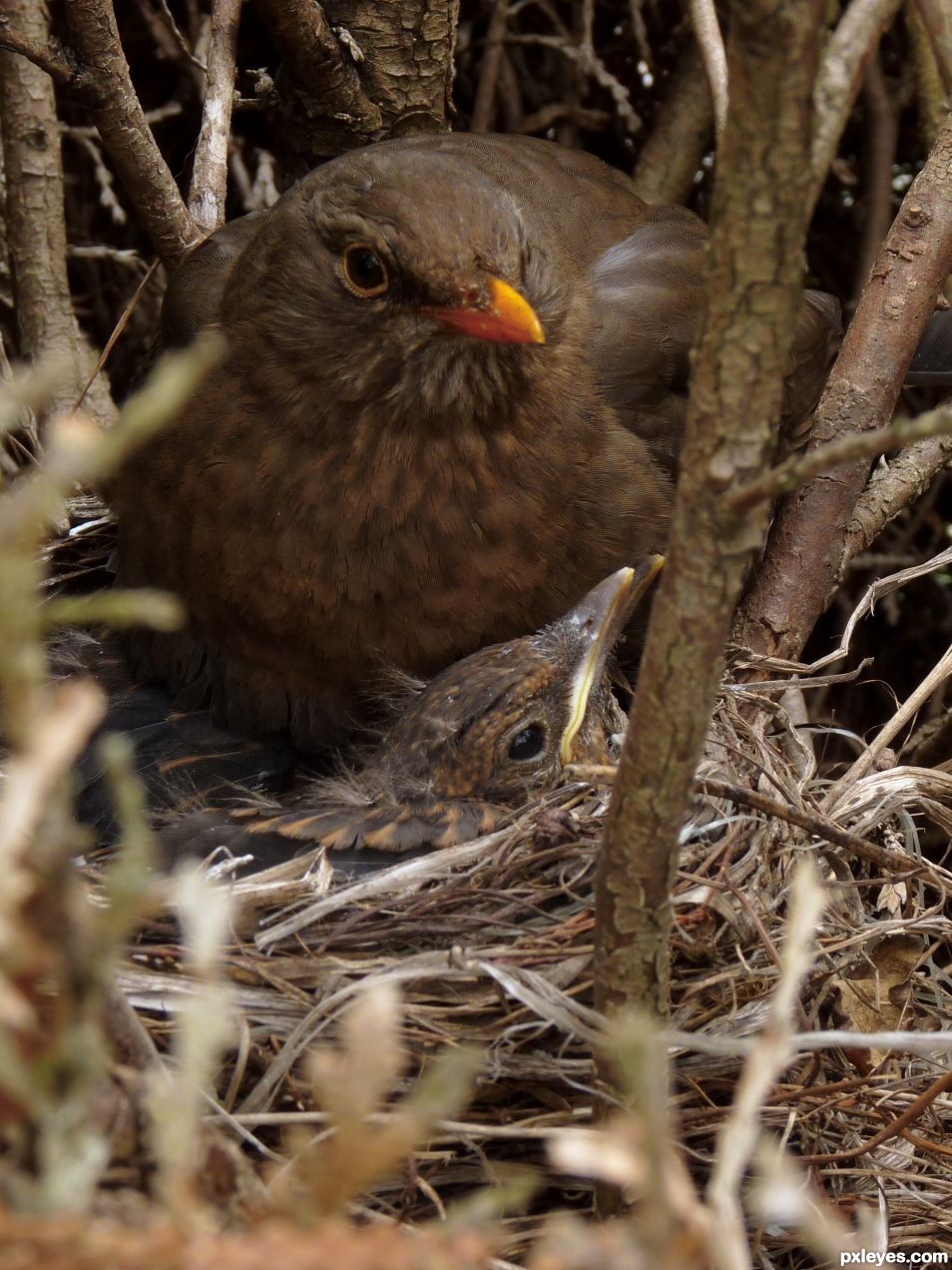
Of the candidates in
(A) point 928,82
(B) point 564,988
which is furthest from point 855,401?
(B) point 564,988

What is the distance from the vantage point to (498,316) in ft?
8.92

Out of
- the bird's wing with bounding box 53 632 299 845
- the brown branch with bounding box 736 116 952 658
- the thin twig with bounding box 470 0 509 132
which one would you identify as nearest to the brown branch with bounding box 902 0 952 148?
the brown branch with bounding box 736 116 952 658

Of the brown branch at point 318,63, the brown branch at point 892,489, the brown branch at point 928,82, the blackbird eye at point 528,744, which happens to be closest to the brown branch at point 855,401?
the brown branch at point 892,489

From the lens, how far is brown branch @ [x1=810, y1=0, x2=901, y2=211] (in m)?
1.21

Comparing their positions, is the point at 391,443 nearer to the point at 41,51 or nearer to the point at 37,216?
the point at 41,51

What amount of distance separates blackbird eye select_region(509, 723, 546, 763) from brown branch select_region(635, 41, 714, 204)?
190 centimetres

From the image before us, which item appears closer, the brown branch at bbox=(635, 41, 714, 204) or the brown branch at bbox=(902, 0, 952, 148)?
the brown branch at bbox=(902, 0, 952, 148)

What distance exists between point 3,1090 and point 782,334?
85 cm

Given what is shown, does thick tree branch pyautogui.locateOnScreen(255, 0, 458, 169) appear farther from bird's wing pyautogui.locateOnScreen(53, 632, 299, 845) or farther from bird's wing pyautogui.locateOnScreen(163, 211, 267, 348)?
bird's wing pyautogui.locateOnScreen(53, 632, 299, 845)

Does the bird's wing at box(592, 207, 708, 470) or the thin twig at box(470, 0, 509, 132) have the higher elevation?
the thin twig at box(470, 0, 509, 132)

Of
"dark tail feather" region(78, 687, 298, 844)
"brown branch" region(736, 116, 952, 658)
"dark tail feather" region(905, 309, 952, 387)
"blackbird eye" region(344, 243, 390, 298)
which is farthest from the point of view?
"dark tail feather" region(905, 309, 952, 387)

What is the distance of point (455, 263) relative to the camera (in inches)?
106

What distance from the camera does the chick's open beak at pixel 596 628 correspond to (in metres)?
2.96

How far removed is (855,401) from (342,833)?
1468 mm
